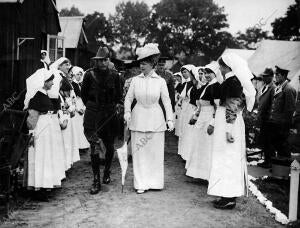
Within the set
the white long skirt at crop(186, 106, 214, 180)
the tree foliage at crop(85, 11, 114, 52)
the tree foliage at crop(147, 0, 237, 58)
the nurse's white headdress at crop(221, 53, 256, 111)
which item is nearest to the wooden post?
the nurse's white headdress at crop(221, 53, 256, 111)

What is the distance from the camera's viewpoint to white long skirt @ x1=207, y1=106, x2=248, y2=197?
6.05m

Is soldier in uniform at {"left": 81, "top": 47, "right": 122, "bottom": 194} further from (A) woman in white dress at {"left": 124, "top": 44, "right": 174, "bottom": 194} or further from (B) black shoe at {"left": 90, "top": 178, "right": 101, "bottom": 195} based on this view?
(A) woman in white dress at {"left": 124, "top": 44, "right": 174, "bottom": 194}

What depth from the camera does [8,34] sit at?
1360 cm

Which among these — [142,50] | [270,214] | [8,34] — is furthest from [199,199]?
[8,34]

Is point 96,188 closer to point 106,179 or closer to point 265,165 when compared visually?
point 106,179

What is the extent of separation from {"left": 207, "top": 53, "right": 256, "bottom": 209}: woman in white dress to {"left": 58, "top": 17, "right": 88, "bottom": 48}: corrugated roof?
92.9 feet

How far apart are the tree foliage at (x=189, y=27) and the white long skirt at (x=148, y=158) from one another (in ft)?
190

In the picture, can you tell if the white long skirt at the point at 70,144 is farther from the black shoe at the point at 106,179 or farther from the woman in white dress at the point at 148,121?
the woman in white dress at the point at 148,121

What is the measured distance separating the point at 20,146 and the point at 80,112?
3.48m

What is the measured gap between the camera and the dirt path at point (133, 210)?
5352 mm

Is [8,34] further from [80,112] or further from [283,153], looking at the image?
[283,153]

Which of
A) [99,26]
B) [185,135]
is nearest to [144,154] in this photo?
[185,135]

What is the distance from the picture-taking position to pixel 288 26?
156ft

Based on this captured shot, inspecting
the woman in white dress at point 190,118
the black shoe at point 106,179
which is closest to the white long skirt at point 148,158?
the black shoe at point 106,179
